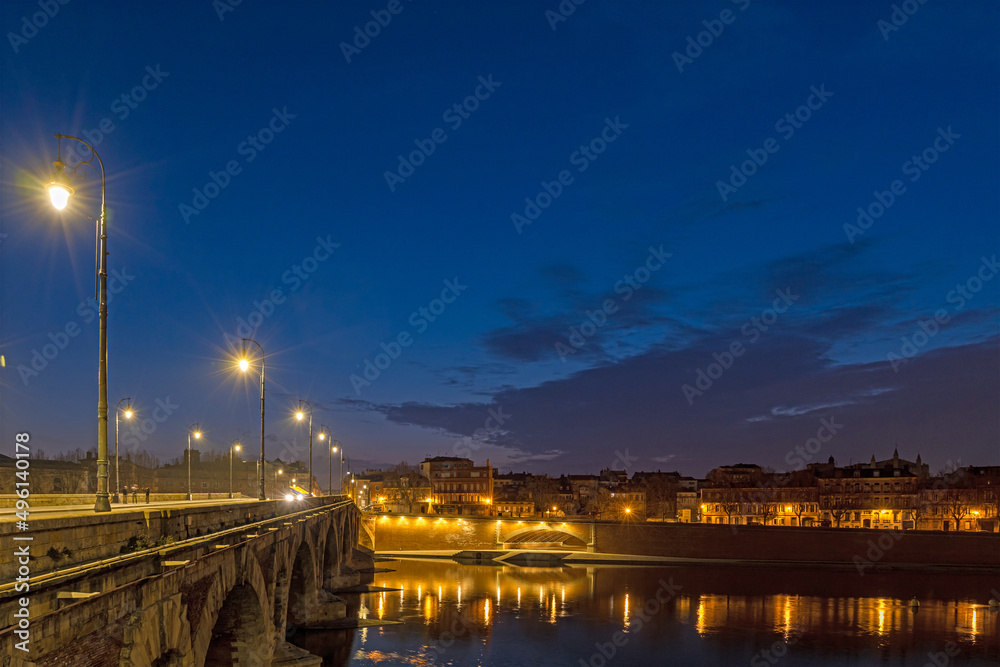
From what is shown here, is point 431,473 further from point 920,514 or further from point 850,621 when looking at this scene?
point 850,621

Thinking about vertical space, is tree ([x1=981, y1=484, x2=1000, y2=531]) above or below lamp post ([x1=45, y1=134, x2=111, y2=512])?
below

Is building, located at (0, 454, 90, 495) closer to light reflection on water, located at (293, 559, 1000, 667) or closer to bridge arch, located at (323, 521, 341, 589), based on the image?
bridge arch, located at (323, 521, 341, 589)

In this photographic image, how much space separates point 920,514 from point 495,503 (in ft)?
263

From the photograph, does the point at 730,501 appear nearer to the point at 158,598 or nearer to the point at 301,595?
the point at 301,595

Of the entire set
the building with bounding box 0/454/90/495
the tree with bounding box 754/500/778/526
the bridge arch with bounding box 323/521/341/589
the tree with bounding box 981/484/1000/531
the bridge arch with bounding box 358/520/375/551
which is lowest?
the tree with bounding box 754/500/778/526

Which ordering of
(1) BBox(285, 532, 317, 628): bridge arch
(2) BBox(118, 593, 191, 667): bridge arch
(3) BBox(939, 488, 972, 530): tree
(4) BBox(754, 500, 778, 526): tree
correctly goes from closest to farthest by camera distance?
(2) BBox(118, 593, 191, 667): bridge arch, (1) BBox(285, 532, 317, 628): bridge arch, (3) BBox(939, 488, 972, 530): tree, (4) BBox(754, 500, 778, 526): tree

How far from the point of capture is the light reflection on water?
48.0 m

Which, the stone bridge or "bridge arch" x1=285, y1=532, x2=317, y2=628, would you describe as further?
"bridge arch" x1=285, y1=532, x2=317, y2=628

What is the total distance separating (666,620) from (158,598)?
5078 cm

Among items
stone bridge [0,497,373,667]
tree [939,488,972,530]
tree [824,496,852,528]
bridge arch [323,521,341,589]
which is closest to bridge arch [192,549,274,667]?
stone bridge [0,497,373,667]

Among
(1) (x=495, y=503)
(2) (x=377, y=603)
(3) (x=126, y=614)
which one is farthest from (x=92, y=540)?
(1) (x=495, y=503)

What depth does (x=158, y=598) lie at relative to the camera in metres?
15.6

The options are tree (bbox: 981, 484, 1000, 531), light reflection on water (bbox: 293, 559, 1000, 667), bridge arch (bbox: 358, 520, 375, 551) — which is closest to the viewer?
light reflection on water (bbox: 293, 559, 1000, 667)

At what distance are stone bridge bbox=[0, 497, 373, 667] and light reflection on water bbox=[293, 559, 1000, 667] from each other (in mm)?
14287
